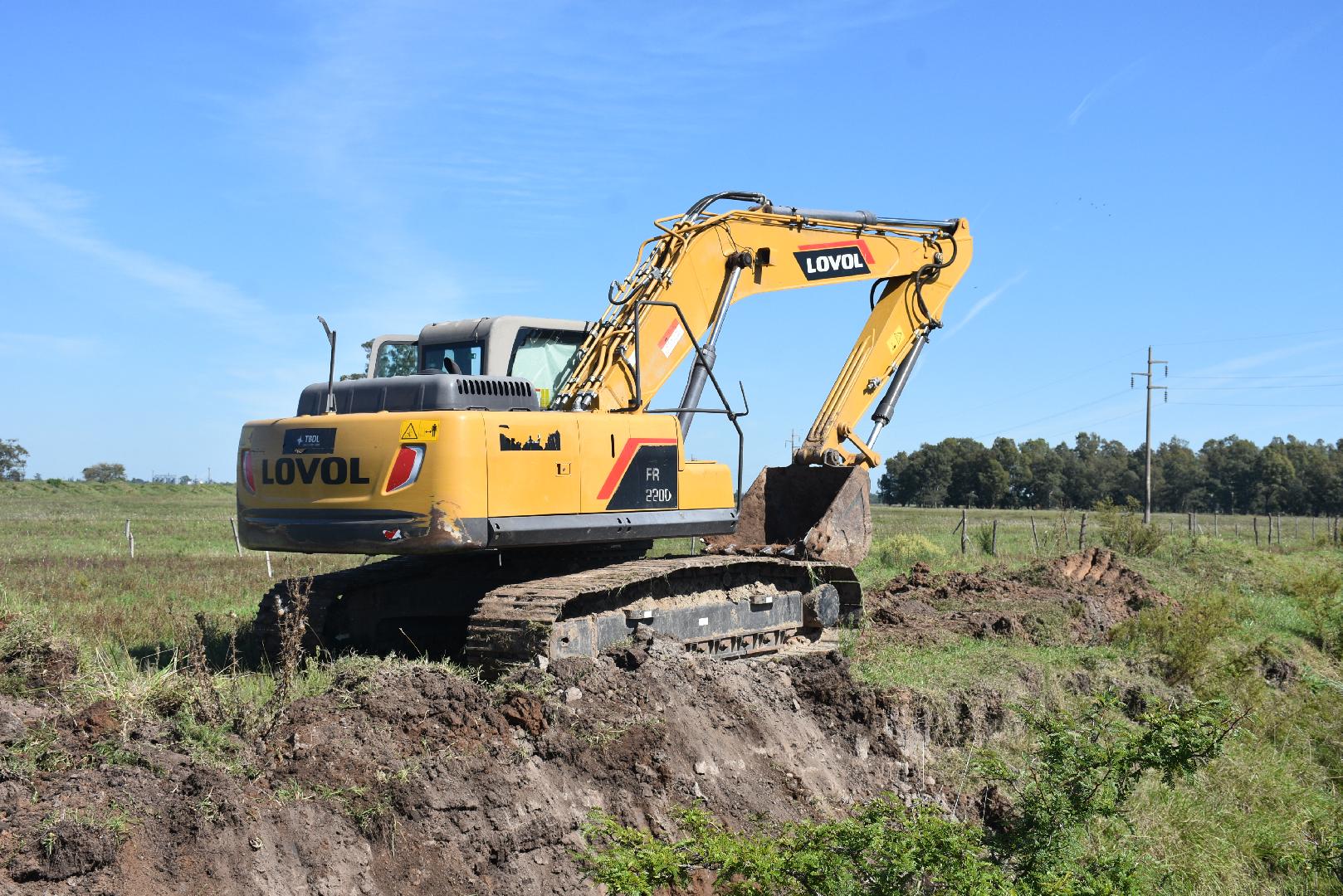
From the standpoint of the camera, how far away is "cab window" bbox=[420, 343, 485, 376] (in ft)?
30.1

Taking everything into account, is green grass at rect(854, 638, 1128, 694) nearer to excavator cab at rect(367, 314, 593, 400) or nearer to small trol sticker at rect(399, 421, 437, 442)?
excavator cab at rect(367, 314, 593, 400)

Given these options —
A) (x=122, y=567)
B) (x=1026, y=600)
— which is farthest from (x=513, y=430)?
(x=122, y=567)

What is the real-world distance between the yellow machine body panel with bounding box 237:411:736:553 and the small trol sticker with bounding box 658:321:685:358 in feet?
3.49

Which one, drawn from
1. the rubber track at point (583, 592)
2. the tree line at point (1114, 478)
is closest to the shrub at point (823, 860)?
the rubber track at point (583, 592)

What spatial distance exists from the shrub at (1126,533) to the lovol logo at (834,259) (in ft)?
44.1

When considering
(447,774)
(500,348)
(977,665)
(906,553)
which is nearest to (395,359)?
(500,348)

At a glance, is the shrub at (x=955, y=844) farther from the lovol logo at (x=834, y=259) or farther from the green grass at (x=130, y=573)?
the lovol logo at (x=834, y=259)

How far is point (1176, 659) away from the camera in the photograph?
39.2ft

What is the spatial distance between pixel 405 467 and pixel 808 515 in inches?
198

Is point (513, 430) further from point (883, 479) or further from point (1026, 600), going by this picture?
point (883, 479)

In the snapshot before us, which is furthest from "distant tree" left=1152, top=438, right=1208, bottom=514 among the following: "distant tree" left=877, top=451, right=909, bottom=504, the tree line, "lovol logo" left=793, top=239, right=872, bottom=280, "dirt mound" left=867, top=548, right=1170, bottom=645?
"lovol logo" left=793, top=239, right=872, bottom=280

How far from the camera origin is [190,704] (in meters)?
6.33

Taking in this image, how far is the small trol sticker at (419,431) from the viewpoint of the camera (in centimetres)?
757

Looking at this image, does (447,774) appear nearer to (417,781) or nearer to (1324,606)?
(417,781)
